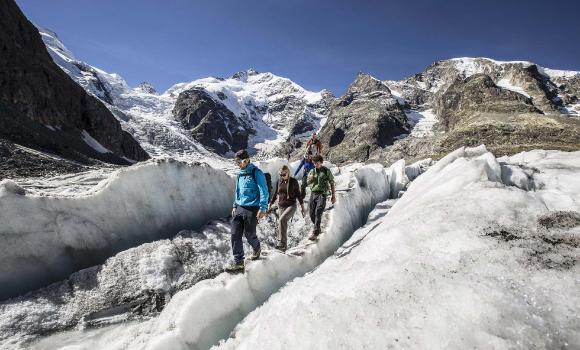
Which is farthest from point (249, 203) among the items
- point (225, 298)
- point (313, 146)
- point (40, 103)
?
point (40, 103)

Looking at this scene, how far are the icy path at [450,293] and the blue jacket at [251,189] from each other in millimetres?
1840

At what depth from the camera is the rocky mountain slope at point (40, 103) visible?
166ft

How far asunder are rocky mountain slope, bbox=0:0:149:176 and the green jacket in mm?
44026

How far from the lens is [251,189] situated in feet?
24.9

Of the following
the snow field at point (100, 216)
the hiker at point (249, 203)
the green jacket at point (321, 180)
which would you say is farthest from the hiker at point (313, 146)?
the hiker at point (249, 203)

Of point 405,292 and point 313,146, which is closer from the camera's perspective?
point 405,292

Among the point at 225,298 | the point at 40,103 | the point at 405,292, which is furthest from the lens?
the point at 40,103

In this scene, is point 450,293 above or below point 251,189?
below

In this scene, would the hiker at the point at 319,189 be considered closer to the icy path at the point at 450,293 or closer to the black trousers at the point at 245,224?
the black trousers at the point at 245,224

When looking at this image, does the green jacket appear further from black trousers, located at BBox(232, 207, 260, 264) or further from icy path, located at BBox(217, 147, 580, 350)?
icy path, located at BBox(217, 147, 580, 350)

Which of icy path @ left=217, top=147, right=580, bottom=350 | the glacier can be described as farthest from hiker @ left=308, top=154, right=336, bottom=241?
icy path @ left=217, top=147, right=580, bottom=350

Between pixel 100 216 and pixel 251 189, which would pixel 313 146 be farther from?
pixel 100 216

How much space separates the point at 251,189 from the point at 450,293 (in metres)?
4.25

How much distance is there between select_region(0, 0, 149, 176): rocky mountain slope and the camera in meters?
50.6
